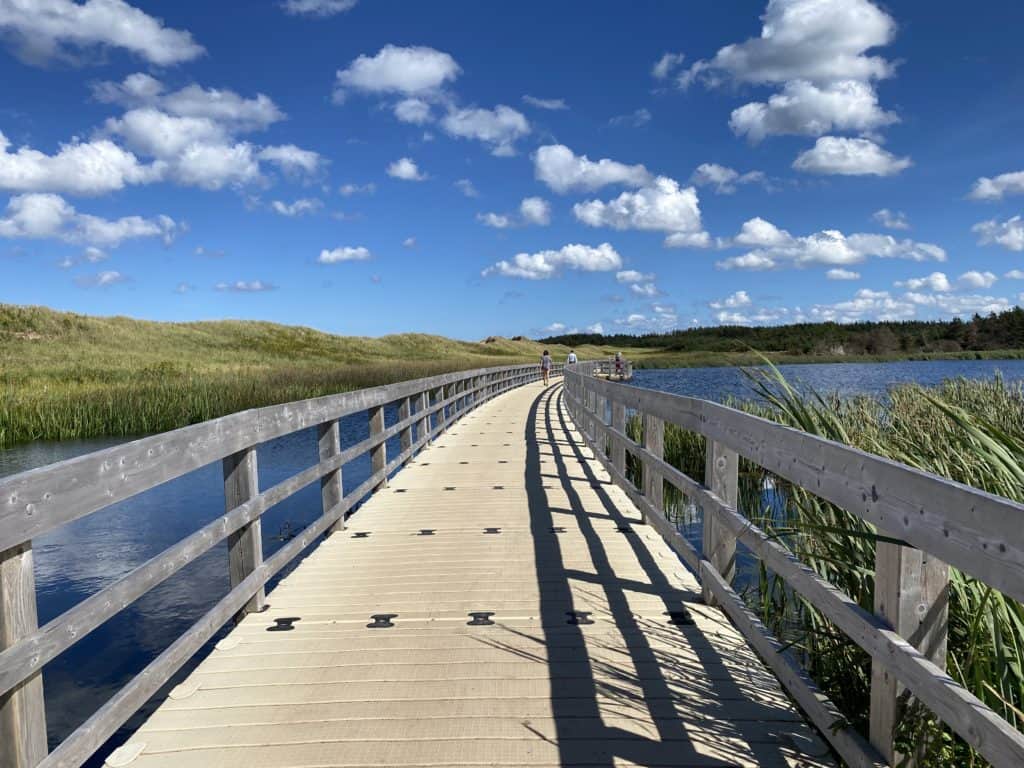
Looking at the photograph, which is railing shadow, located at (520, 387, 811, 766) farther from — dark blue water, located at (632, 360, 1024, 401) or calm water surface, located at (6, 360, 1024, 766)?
dark blue water, located at (632, 360, 1024, 401)

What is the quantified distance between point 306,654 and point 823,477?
2636 millimetres

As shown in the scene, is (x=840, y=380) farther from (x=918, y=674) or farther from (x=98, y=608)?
(x=98, y=608)

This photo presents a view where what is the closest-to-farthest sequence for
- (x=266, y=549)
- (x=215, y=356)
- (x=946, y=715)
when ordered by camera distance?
(x=946, y=715)
(x=266, y=549)
(x=215, y=356)

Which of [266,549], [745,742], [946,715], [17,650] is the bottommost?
[266,549]

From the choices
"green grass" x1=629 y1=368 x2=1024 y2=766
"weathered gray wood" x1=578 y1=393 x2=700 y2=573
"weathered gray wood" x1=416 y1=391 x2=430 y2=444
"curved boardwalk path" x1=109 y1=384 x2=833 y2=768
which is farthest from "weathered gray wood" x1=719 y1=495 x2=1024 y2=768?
"weathered gray wood" x1=416 y1=391 x2=430 y2=444

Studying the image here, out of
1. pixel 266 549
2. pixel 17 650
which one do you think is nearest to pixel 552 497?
pixel 266 549

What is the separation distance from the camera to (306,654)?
3.65 m

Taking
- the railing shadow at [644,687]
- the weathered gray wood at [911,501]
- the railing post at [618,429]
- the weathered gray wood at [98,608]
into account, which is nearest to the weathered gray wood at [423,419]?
the railing post at [618,429]

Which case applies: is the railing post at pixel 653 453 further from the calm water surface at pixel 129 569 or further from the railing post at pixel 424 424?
the railing post at pixel 424 424

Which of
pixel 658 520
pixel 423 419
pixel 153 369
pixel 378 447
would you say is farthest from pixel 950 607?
pixel 153 369

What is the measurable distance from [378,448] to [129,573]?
17.3 ft

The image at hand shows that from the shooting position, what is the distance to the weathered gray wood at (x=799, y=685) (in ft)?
7.54

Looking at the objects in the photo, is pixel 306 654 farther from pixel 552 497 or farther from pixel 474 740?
pixel 552 497

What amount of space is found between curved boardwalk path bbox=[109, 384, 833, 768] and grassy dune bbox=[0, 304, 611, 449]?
621 inches
